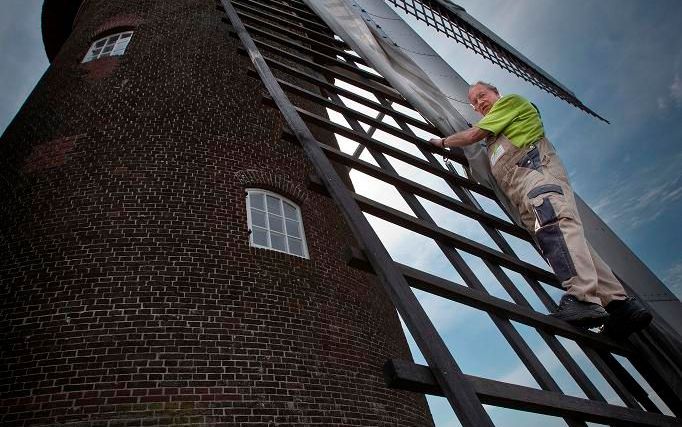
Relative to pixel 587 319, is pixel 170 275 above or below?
above

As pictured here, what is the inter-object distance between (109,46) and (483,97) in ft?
26.6

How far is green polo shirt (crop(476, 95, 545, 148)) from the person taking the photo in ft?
8.85

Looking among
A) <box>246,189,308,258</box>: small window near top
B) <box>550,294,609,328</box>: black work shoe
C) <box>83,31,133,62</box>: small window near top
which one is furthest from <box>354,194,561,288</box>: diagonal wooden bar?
<box>83,31,133,62</box>: small window near top

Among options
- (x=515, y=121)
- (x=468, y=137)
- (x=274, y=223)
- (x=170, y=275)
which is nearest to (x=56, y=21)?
(x=274, y=223)

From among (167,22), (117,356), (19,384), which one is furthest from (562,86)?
(19,384)

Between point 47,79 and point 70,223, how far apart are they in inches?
193

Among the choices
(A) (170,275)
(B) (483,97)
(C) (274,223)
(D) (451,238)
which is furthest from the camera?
(C) (274,223)

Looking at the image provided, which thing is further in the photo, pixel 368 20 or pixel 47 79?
pixel 47 79

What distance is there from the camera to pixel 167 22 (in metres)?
8.61

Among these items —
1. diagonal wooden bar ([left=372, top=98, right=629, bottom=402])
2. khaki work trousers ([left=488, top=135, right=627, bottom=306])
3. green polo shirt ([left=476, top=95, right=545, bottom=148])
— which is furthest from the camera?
green polo shirt ([left=476, top=95, right=545, bottom=148])

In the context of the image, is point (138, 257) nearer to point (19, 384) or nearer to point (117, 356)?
point (117, 356)

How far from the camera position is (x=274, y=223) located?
5.97m

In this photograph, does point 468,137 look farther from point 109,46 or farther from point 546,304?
point 109,46

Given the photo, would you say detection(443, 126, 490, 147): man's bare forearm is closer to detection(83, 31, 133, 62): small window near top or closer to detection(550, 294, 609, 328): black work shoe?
detection(550, 294, 609, 328): black work shoe
